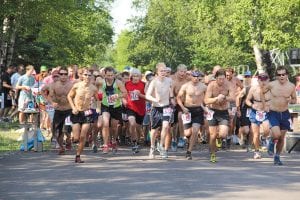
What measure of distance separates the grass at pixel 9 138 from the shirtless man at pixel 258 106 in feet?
16.4

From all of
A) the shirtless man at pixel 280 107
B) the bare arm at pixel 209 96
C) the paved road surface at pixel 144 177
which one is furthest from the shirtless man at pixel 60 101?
the shirtless man at pixel 280 107

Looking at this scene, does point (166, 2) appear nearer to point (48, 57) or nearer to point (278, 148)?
point (48, 57)

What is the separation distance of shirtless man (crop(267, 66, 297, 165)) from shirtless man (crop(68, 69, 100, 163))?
143 inches

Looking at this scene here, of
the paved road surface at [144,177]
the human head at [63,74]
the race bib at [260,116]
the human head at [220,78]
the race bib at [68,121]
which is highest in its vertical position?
the human head at [63,74]

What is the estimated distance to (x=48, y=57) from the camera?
3662 cm

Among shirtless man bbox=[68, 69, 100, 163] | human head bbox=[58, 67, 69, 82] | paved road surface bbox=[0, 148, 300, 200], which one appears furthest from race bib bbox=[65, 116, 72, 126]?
shirtless man bbox=[68, 69, 100, 163]

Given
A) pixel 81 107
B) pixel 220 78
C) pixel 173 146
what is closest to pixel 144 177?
pixel 81 107

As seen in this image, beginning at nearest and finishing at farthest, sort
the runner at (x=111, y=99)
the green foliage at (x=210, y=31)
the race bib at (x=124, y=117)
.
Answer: the runner at (x=111, y=99), the race bib at (x=124, y=117), the green foliage at (x=210, y=31)

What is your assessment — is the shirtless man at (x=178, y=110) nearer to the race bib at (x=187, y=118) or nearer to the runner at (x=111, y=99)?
the runner at (x=111, y=99)

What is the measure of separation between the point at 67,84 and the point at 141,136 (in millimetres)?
3848

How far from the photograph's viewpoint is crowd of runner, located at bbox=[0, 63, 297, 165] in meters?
14.5

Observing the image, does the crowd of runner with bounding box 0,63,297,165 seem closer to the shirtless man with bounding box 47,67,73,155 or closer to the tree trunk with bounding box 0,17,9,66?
the shirtless man with bounding box 47,67,73,155

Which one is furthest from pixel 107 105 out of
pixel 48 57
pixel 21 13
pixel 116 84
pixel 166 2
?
pixel 166 2

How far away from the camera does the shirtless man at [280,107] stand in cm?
1430
